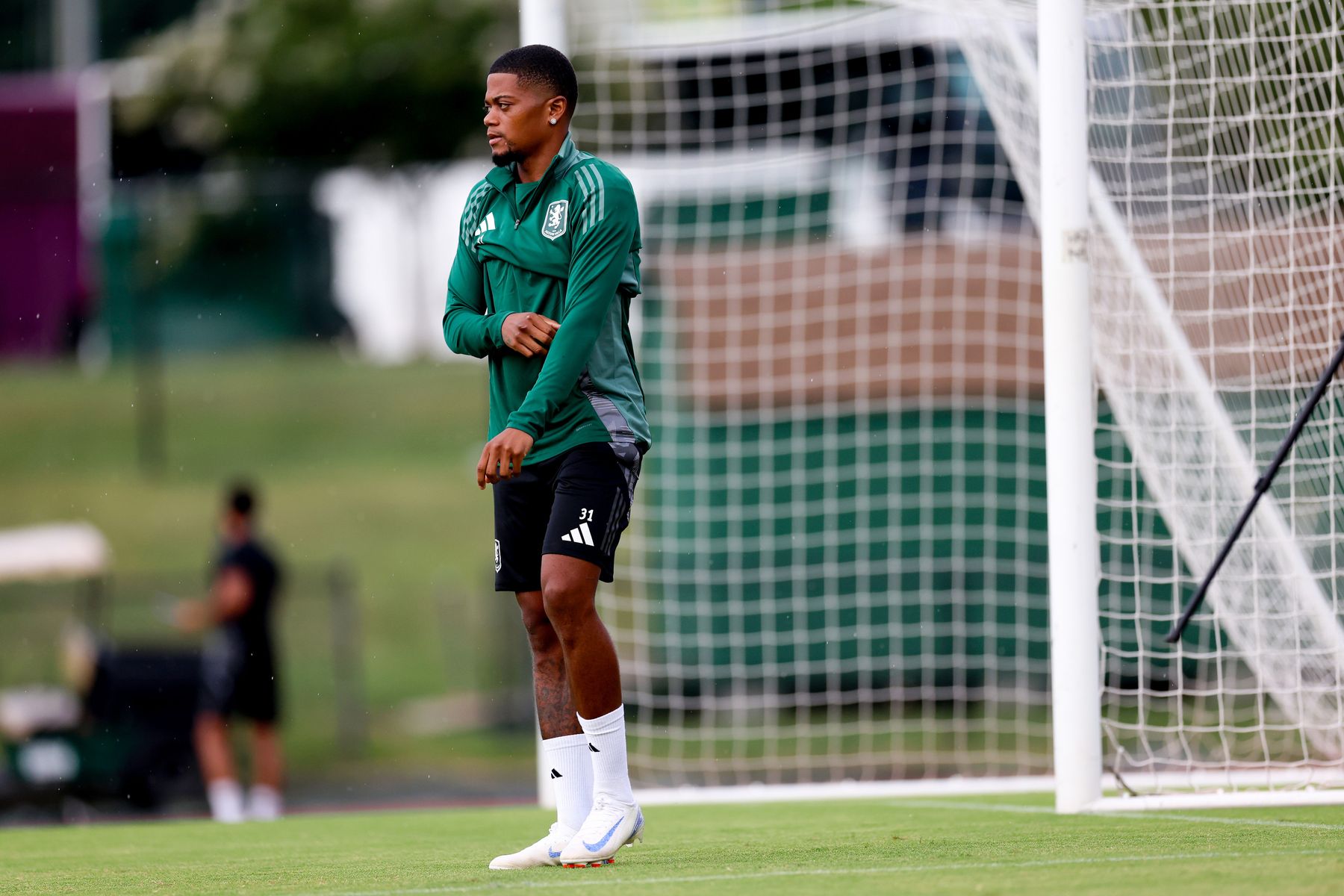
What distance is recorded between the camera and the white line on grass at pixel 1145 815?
17.8ft

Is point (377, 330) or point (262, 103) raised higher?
point (262, 103)

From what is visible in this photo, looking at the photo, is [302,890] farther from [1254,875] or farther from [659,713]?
[659,713]

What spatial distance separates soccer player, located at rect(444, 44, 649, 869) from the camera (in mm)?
4488

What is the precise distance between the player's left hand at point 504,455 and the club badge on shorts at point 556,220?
0.59m

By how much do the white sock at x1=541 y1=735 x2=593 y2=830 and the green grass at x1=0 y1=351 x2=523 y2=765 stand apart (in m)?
13.0

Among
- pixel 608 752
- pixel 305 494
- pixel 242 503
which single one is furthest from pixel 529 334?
pixel 305 494

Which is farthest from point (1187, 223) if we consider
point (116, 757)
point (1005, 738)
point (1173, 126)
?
point (116, 757)

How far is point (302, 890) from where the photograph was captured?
4.41m

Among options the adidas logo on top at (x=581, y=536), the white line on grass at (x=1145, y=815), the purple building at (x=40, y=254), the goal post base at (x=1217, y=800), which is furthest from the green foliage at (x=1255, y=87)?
the purple building at (x=40, y=254)

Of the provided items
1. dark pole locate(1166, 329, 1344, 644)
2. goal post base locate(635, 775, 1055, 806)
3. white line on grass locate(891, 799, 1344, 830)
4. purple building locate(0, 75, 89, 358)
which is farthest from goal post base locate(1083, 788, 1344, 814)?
purple building locate(0, 75, 89, 358)

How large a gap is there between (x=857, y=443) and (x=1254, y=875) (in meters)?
7.97

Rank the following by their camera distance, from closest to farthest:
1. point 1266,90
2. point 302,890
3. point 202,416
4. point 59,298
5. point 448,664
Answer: point 302,890
point 1266,90
point 448,664
point 202,416
point 59,298

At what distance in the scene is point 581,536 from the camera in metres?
4.46

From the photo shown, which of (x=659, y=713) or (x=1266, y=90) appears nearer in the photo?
(x=1266, y=90)
